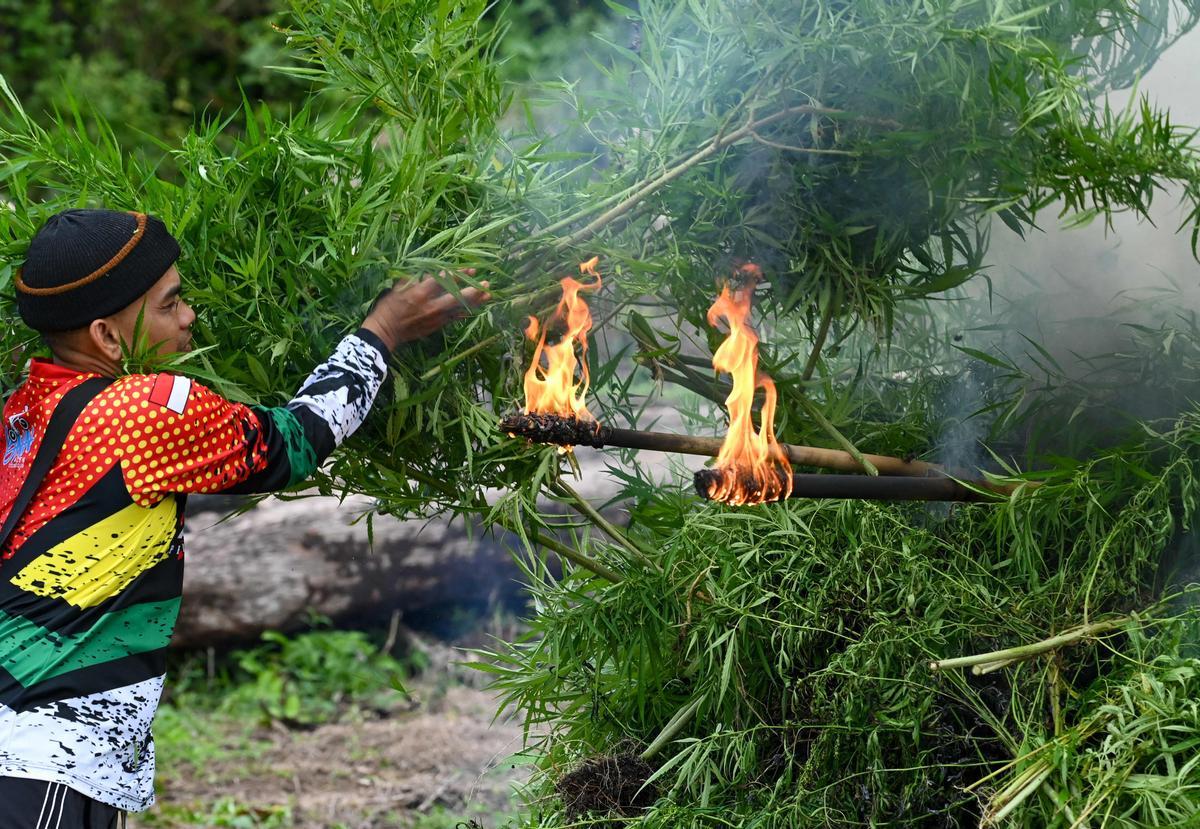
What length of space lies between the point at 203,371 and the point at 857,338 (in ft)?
4.87

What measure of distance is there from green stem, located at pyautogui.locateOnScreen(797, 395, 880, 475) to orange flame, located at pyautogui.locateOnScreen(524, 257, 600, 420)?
44 centimetres


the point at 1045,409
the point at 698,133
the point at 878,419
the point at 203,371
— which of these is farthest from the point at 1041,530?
the point at 203,371

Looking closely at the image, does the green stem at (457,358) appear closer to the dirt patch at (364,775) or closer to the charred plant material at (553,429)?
the charred plant material at (553,429)

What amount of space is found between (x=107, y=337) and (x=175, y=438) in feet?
0.79

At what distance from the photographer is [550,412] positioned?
2.12 metres

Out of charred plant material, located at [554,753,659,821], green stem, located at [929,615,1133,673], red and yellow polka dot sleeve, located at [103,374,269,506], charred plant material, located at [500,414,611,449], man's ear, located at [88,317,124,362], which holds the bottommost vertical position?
charred plant material, located at [554,753,659,821]

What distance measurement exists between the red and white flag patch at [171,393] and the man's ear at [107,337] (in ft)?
0.47

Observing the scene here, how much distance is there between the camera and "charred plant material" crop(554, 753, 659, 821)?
2629mm

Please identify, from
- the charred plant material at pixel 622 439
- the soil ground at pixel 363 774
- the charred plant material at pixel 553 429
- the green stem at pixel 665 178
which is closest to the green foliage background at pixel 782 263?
the green stem at pixel 665 178

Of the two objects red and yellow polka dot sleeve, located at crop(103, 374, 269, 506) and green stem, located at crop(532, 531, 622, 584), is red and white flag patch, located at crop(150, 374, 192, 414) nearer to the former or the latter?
red and yellow polka dot sleeve, located at crop(103, 374, 269, 506)

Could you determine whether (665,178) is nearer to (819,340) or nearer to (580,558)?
(819,340)

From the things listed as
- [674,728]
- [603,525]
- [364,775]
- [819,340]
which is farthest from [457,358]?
[364,775]

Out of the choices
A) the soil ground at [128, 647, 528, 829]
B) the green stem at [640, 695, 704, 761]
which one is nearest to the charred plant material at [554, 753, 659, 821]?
the green stem at [640, 695, 704, 761]

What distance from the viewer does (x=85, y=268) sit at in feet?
6.99
